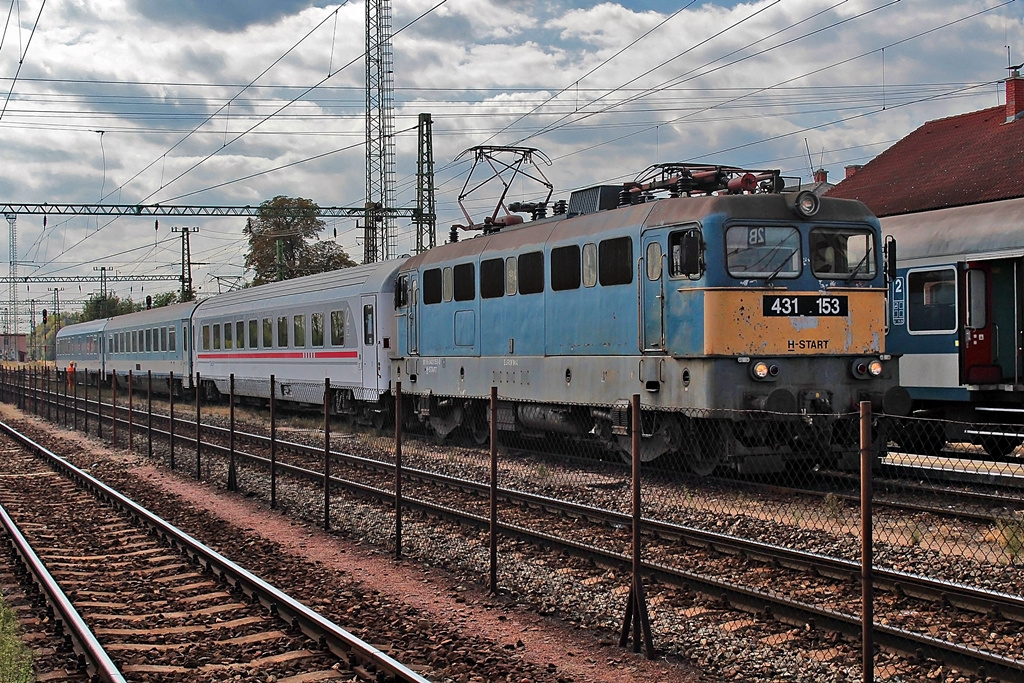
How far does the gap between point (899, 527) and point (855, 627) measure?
3828 mm

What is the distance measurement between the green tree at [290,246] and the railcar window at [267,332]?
31.6 meters

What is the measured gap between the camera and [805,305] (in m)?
13.1

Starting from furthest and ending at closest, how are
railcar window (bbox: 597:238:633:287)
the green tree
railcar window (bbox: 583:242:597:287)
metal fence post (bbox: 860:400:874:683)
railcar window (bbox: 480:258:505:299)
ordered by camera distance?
the green tree → railcar window (bbox: 480:258:505:299) → railcar window (bbox: 583:242:597:287) → railcar window (bbox: 597:238:633:287) → metal fence post (bbox: 860:400:874:683)

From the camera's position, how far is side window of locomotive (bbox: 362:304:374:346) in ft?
72.1

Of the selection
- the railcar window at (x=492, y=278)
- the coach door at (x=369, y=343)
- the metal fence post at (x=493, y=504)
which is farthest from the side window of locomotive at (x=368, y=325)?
the metal fence post at (x=493, y=504)

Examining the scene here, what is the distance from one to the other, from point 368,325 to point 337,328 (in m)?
1.71

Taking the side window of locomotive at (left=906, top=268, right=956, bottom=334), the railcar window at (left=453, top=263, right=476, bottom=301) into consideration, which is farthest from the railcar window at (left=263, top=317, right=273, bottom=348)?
the side window of locomotive at (left=906, top=268, right=956, bottom=334)

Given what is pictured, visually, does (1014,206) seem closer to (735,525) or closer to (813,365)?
(813,365)

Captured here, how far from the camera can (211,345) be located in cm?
3316

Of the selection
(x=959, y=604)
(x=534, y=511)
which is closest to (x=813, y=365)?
(x=534, y=511)

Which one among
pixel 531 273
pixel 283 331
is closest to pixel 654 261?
pixel 531 273

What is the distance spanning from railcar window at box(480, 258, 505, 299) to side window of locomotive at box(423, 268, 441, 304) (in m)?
1.83

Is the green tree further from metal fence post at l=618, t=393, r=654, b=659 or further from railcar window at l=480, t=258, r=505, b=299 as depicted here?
metal fence post at l=618, t=393, r=654, b=659

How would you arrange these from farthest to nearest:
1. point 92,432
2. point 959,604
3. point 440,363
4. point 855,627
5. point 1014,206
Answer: point 92,432 < point 440,363 < point 1014,206 < point 959,604 < point 855,627
